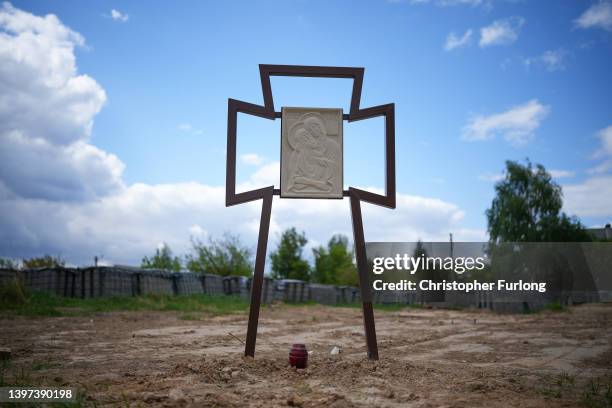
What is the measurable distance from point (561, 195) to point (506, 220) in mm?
3722

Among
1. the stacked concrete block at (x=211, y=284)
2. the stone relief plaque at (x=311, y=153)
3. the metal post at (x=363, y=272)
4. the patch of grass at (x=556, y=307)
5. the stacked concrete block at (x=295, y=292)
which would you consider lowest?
the patch of grass at (x=556, y=307)

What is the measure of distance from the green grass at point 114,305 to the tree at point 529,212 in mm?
18025

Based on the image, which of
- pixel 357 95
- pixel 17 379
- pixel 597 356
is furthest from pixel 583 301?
pixel 17 379

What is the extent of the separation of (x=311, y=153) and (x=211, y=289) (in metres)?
17.8

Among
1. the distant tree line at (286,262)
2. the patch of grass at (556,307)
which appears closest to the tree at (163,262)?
the distant tree line at (286,262)

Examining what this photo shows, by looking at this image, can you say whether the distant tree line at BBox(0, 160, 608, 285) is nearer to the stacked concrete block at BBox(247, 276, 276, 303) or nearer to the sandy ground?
the stacked concrete block at BBox(247, 276, 276, 303)

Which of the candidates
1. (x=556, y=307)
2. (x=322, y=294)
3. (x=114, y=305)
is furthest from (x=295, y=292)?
(x=556, y=307)

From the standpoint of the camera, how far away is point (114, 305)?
16.0m

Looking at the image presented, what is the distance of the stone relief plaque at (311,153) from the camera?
20.7 ft

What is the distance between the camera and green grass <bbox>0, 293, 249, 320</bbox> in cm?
1316

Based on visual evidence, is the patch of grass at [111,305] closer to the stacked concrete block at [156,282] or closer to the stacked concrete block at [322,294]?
the stacked concrete block at [156,282]

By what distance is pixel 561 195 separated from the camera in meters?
30.4

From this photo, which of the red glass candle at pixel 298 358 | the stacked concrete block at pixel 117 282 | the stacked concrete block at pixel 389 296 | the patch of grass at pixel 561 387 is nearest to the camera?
the patch of grass at pixel 561 387

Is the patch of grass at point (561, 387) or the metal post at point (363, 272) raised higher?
the metal post at point (363, 272)
